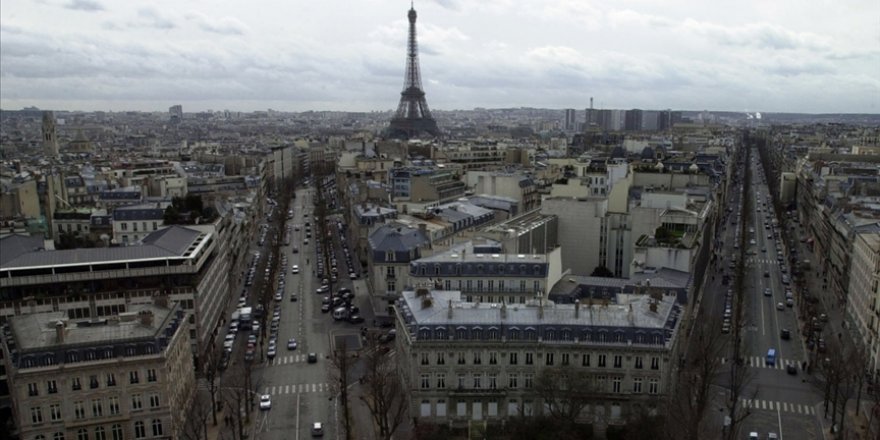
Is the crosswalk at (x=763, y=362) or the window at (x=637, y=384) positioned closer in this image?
the window at (x=637, y=384)

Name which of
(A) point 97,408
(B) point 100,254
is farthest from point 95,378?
(B) point 100,254

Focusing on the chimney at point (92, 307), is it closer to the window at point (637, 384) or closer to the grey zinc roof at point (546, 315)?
the grey zinc roof at point (546, 315)

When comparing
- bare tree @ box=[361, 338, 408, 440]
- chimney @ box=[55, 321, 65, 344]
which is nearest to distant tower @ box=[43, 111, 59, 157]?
bare tree @ box=[361, 338, 408, 440]

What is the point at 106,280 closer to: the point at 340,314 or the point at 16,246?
the point at 16,246

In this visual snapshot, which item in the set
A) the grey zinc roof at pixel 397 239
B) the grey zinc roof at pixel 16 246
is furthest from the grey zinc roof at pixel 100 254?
the grey zinc roof at pixel 397 239

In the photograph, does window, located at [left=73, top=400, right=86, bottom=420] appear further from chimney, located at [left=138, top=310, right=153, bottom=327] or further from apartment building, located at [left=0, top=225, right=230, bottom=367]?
apartment building, located at [left=0, top=225, right=230, bottom=367]
